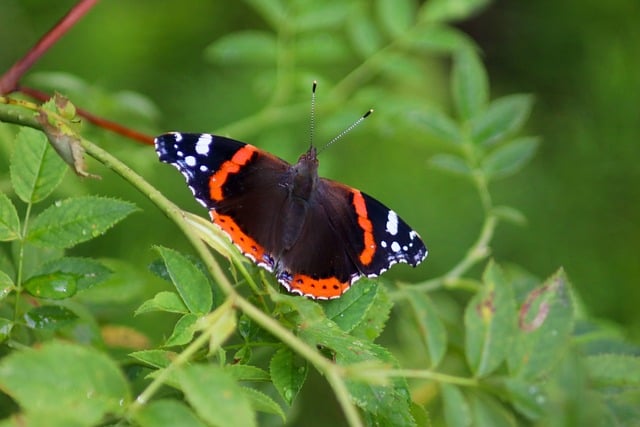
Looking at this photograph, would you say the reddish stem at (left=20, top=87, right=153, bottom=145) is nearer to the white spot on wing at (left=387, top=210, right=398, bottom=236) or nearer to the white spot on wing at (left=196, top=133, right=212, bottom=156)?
the white spot on wing at (left=196, top=133, right=212, bottom=156)

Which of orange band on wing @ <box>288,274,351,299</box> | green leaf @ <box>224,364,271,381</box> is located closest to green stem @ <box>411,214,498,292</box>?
orange band on wing @ <box>288,274,351,299</box>

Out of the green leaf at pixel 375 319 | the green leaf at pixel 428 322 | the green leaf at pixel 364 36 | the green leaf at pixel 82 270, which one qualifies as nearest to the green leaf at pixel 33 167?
the green leaf at pixel 82 270

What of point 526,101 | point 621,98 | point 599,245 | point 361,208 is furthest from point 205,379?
point 621,98

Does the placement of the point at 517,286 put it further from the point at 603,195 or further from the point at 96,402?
the point at 603,195

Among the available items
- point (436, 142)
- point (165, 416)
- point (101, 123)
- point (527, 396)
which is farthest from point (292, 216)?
point (436, 142)

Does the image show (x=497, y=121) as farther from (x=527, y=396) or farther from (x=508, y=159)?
(x=527, y=396)

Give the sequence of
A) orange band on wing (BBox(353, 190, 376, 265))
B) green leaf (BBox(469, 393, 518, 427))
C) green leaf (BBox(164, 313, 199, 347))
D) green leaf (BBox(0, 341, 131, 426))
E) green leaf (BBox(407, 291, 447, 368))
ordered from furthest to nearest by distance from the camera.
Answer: orange band on wing (BBox(353, 190, 376, 265)) → green leaf (BBox(407, 291, 447, 368)) → green leaf (BBox(469, 393, 518, 427)) → green leaf (BBox(164, 313, 199, 347)) → green leaf (BBox(0, 341, 131, 426))
